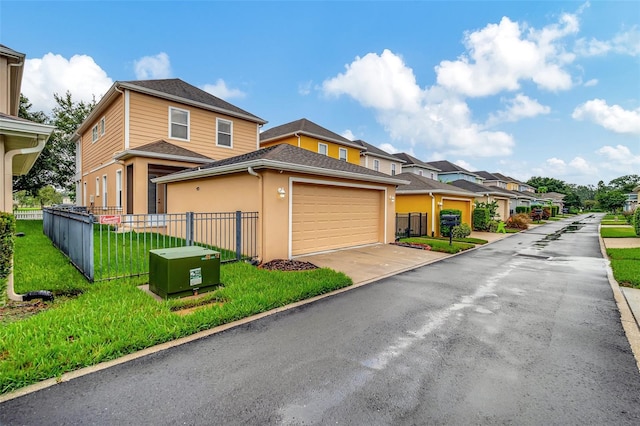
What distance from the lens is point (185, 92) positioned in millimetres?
14969

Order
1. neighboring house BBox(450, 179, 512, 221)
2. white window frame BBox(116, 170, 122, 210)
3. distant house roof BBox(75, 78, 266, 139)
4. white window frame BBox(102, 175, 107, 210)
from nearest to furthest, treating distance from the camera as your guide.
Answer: distant house roof BBox(75, 78, 266, 139) < white window frame BBox(116, 170, 122, 210) < white window frame BBox(102, 175, 107, 210) < neighboring house BBox(450, 179, 512, 221)

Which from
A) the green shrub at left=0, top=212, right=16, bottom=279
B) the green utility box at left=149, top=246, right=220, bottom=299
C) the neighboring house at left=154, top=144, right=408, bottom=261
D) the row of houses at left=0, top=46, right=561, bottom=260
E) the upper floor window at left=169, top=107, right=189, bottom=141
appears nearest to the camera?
the green shrub at left=0, top=212, right=16, bottom=279

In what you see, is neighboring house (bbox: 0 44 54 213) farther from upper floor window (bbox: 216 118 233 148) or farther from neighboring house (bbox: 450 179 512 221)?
neighboring house (bbox: 450 179 512 221)

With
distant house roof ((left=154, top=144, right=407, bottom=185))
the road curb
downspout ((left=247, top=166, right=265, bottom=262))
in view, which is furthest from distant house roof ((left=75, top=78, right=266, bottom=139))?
the road curb

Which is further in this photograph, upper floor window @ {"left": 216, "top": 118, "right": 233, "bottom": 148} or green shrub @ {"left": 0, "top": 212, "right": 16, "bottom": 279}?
upper floor window @ {"left": 216, "top": 118, "right": 233, "bottom": 148}

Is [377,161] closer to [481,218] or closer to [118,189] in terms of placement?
[481,218]

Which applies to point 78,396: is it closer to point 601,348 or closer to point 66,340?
point 66,340

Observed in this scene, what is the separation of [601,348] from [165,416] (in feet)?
17.1

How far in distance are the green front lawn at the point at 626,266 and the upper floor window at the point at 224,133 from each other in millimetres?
16591

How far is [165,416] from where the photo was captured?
2434 millimetres

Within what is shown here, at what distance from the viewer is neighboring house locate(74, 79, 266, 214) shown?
12.5m

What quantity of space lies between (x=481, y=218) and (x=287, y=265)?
18.0 meters

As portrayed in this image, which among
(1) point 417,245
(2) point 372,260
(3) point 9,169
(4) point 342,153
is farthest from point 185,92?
(1) point 417,245

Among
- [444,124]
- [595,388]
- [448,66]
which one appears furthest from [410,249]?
[444,124]
